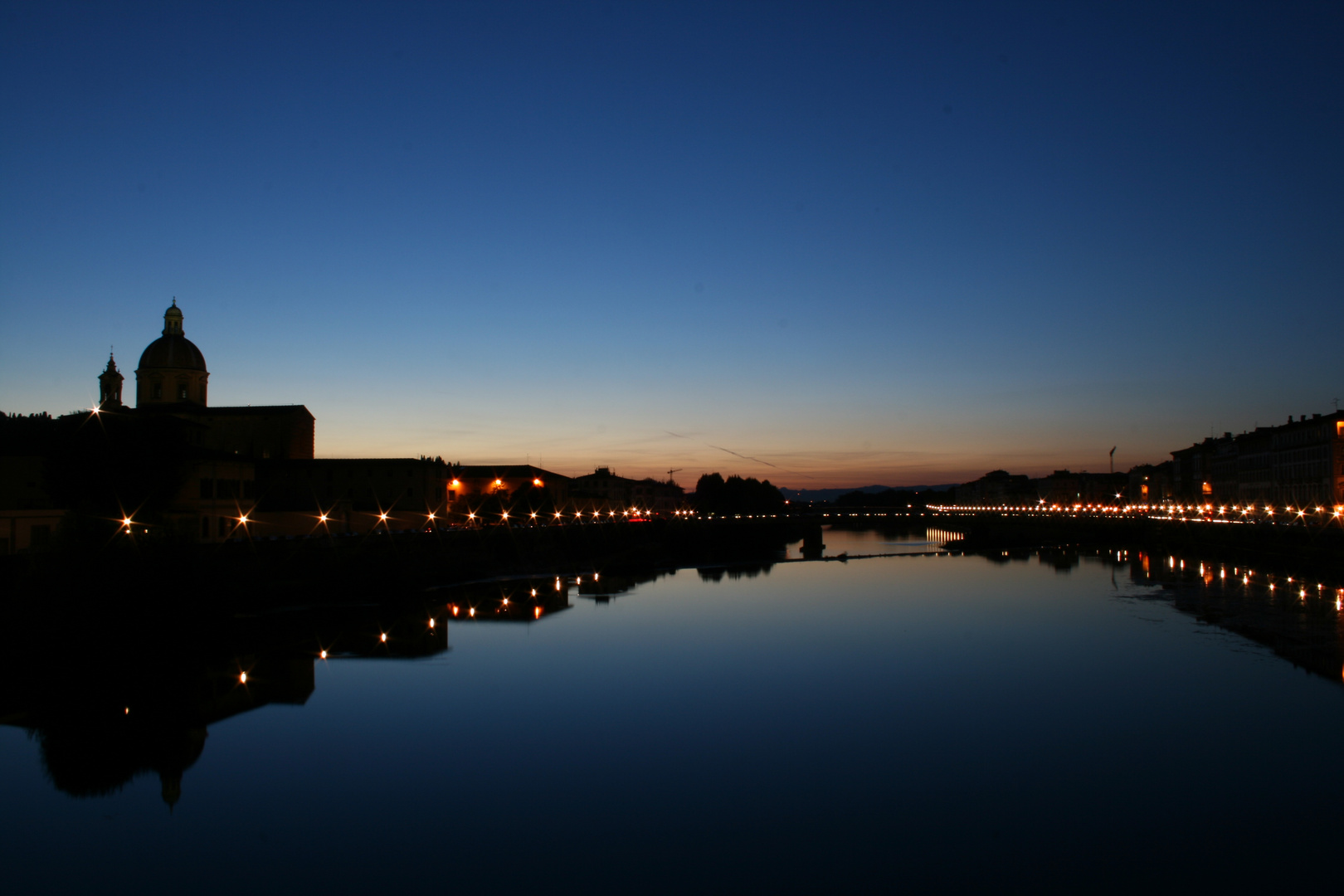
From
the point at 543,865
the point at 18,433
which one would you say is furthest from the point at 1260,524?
the point at 18,433

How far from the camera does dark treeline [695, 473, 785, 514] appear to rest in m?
106

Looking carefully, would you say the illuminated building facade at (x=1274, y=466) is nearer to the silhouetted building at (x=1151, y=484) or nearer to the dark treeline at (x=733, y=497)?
the silhouetted building at (x=1151, y=484)

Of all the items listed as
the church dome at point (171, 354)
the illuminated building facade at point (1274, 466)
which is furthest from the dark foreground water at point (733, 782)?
the illuminated building facade at point (1274, 466)

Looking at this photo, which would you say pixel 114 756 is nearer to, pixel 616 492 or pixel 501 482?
pixel 501 482

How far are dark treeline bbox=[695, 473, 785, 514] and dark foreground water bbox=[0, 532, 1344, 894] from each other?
8168 centimetres

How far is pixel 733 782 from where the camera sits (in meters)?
13.2

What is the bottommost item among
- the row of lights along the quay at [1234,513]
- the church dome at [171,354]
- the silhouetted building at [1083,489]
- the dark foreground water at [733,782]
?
the dark foreground water at [733,782]

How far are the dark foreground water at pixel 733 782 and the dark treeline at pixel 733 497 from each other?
81.7 m

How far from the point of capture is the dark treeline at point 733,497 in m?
106

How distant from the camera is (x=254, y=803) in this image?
41.7 feet

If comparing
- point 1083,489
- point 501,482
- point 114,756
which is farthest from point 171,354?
point 1083,489

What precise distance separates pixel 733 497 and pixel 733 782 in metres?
94.0

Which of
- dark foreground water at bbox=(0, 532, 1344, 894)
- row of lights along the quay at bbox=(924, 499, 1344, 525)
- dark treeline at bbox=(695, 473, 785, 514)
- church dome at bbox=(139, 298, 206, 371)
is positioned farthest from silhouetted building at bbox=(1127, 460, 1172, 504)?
church dome at bbox=(139, 298, 206, 371)

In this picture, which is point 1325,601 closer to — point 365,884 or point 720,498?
point 365,884
